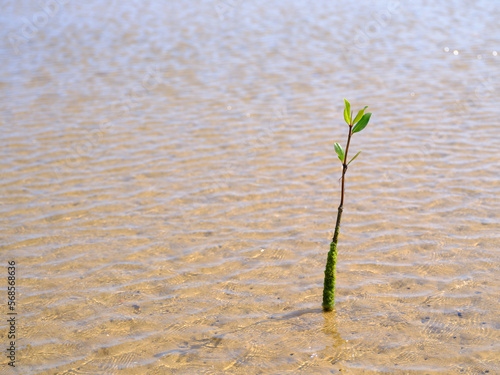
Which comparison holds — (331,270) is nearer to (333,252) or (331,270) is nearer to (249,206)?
(333,252)

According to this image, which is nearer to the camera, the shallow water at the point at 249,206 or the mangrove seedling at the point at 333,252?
the mangrove seedling at the point at 333,252

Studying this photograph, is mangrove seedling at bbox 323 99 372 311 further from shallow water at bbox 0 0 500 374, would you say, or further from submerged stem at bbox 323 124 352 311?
shallow water at bbox 0 0 500 374

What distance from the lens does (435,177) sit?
5.40 metres

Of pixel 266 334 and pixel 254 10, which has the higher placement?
pixel 254 10

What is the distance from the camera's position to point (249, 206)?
5.05m

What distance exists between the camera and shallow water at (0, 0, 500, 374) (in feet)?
11.0

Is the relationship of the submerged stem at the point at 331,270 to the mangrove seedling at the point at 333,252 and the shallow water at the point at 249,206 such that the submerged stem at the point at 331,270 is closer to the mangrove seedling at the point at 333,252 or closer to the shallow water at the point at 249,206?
the mangrove seedling at the point at 333,252

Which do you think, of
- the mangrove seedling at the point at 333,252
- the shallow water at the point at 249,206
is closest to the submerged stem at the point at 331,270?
the mangrove seedling at the point at 333,252

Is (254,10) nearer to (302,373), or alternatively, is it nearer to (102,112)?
(102,112)

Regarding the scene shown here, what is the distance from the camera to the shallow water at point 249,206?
334cm

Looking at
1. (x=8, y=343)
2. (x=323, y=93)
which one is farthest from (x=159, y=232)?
(x=323, y=93)

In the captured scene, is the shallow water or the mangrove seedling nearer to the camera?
the mangrove seedling

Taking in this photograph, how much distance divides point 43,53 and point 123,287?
25.3 feet

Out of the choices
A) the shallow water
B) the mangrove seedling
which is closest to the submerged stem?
the mangrove seedling
